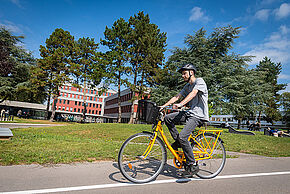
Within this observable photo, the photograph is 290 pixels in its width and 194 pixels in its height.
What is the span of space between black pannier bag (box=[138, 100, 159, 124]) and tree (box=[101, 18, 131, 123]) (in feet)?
88.7

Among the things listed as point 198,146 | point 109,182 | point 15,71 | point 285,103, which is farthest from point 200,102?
point 285,103

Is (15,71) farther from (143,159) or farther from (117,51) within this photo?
(143,159)

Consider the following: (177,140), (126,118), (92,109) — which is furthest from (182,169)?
(92,109)

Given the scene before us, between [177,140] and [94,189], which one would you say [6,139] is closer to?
[94,189]

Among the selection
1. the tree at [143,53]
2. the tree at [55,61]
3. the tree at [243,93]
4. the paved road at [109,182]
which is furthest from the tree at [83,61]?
the paved road at [109,182]

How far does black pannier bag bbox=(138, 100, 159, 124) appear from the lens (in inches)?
150

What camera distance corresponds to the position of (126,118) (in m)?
58.4

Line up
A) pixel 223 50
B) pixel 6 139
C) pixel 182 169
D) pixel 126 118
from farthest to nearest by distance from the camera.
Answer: pixel 126 118, pixel 223 50, pixel 6 139, pixel 182 169

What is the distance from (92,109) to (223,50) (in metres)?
75.1

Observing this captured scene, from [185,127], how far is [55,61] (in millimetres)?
34331

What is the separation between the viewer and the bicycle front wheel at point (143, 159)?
370 centimetres

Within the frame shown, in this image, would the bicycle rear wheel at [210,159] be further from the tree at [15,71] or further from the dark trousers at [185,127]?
the tree at [15,71]

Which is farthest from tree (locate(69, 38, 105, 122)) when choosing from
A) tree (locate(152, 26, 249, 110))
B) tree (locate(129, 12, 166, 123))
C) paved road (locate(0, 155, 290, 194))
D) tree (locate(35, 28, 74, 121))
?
paved road (locate(0, 155, 290, 194))

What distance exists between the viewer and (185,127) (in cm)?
395
